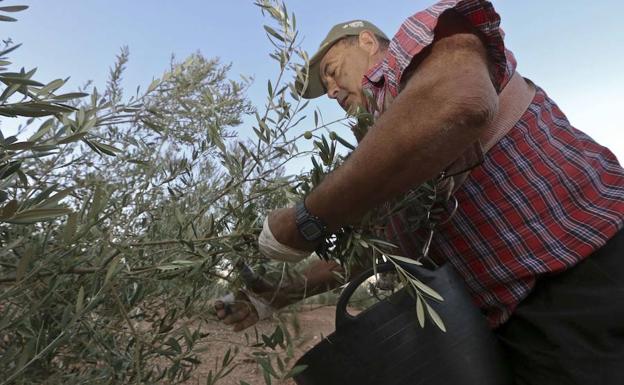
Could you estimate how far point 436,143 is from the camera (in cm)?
102

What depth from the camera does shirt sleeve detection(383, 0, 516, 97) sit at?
1133 mm

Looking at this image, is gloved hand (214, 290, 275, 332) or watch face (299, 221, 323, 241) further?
gloved hand (214, 290, 275, 332)

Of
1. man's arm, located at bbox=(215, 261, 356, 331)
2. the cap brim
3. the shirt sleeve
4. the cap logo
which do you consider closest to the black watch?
the shirt sleeve

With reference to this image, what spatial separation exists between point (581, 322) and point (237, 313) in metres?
1.09

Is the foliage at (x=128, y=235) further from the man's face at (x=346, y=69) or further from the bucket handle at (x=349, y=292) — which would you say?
the man's face at (x=346, y=69)

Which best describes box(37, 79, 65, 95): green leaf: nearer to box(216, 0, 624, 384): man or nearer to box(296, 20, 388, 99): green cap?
box(216, 0, 624, 384): man

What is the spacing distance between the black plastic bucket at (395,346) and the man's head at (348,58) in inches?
32.3

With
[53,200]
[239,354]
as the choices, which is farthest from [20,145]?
[239,354]

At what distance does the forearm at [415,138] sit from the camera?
1016 mm

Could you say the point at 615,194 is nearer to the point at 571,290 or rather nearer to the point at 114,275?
the point at 571,290

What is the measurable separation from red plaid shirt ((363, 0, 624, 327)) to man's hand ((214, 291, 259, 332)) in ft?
1.92

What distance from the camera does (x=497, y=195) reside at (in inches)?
59.1

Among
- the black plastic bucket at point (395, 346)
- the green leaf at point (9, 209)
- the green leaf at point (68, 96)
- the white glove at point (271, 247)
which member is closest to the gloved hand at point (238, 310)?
the black plastic bucket at point (395, 346)

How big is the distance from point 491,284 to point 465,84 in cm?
78
